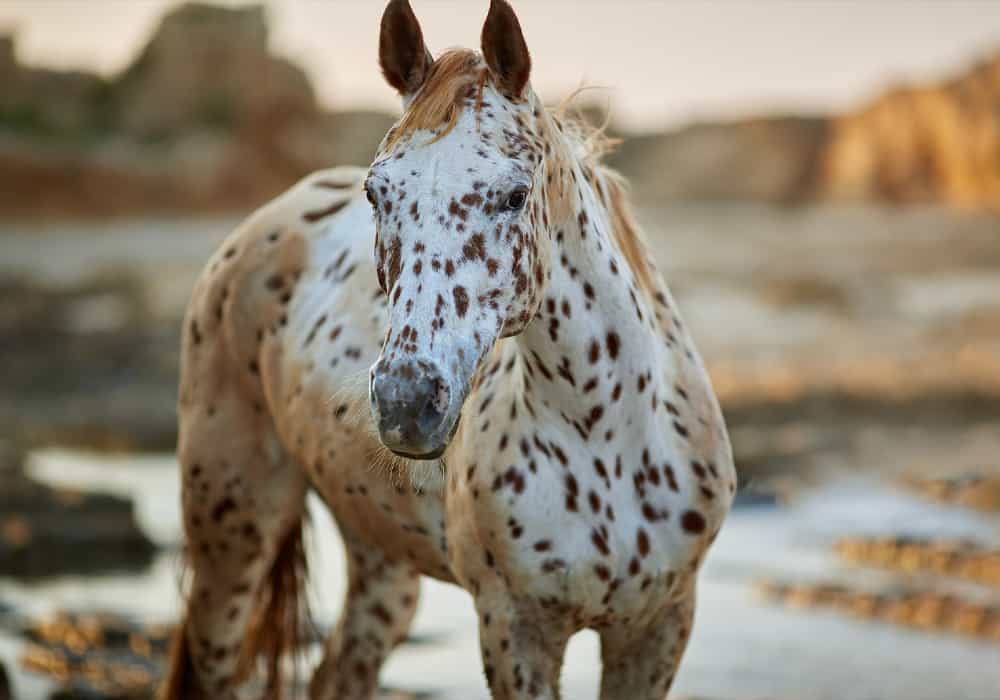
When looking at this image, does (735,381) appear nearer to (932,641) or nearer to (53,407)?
(53,407)

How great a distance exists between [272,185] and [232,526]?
63.7 ft

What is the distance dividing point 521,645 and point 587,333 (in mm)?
651

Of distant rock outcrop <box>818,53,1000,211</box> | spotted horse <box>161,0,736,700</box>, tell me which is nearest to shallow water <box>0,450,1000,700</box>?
spotted horse <box>161,0,736,700</box>

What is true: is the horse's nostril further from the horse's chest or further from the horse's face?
the horse's chest

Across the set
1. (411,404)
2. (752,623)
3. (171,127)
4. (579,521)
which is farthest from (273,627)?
(171,127)

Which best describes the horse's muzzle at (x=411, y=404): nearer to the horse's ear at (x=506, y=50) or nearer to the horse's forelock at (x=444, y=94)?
the horse's forelock at (x=444, y=94)

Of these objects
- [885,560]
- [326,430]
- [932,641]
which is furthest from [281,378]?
[885,560]

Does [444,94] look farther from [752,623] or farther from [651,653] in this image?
[752,623]

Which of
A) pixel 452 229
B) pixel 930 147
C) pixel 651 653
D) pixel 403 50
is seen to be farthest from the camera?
pixel 930 147

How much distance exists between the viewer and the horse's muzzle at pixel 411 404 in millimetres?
2156

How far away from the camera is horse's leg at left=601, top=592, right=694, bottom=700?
285 centimetres

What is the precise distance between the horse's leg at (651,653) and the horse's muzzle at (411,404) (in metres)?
0.87

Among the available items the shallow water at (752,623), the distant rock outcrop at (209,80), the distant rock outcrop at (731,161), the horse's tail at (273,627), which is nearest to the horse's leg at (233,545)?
the horse's tail at (273,627)

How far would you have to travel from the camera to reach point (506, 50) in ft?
7.81
